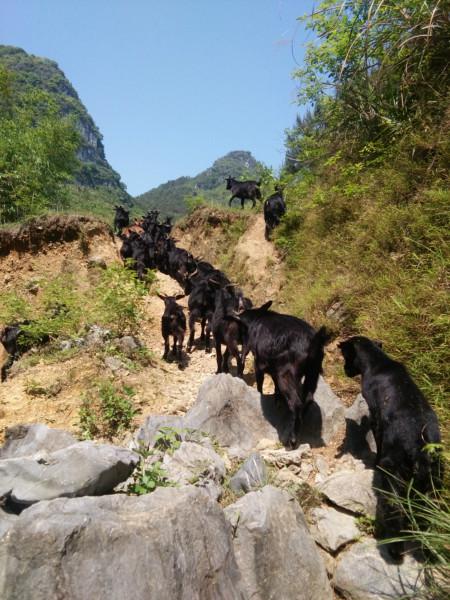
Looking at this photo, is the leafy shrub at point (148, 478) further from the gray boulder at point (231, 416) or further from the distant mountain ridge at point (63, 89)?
the distant mountain ridge at point (63, 89)

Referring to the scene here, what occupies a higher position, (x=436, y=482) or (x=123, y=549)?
(x=436, y=482)

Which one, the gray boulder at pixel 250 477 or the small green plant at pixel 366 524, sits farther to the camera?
the gray boulder at pixel 250 477

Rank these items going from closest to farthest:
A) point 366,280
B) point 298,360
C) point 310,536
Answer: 1. point 310,536
2. point 298,360
3. point 366,280

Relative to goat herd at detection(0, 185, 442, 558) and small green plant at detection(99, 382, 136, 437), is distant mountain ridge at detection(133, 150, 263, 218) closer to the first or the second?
goat herd at detection(0, 185, 442, 558)

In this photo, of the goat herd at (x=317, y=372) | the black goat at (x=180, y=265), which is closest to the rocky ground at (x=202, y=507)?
the goat herd at (x=317, y=372)

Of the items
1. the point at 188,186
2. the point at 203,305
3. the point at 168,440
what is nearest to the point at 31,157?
the point at 203,305

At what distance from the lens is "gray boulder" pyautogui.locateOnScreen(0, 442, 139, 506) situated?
254 cm

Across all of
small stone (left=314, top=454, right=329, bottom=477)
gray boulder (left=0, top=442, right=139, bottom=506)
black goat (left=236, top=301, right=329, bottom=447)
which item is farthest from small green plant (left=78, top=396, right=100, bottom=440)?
small stone (left=314, top=454, right=329, bottom=477)

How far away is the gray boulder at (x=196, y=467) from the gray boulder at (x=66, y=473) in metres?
0.56

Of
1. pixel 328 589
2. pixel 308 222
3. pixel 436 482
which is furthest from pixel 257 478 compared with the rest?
pixel 308 222

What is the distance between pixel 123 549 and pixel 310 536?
1682mm

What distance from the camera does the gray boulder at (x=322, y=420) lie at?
4484 millimetres

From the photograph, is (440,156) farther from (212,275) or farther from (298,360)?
(212,275)

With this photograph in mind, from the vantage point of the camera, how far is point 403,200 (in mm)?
6246
